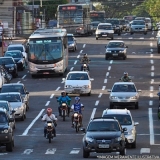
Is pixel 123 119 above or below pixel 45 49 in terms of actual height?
above

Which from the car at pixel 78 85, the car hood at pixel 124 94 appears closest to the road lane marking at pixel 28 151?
the car hood at pixel 124 94

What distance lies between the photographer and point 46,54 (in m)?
72.1

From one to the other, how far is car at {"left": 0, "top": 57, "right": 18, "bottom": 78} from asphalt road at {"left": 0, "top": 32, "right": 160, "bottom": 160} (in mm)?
706

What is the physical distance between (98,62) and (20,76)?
10.3 m

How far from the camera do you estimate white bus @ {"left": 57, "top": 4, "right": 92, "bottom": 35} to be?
325ft

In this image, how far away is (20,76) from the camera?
7319 centimetres

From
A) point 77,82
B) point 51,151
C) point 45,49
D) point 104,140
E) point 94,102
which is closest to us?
point 104,140

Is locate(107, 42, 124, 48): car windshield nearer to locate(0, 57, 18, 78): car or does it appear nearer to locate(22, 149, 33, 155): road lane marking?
locate(0, 57, 18, 78): car

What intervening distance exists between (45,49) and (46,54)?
40 cm

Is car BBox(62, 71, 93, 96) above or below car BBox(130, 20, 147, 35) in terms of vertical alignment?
above

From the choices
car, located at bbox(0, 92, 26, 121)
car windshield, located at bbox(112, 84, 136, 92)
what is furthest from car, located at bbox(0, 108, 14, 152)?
car windshield, located at bbox(112, 84, 136, 92)

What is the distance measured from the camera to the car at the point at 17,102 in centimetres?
4916

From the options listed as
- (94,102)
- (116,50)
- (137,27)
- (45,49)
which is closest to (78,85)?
(94,102)

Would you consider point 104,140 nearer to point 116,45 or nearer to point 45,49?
point 45,49
